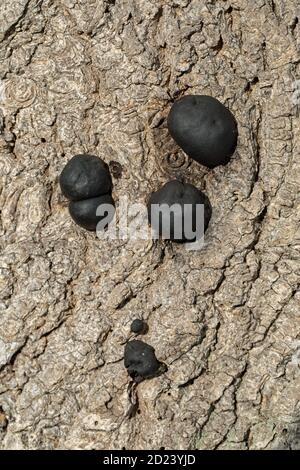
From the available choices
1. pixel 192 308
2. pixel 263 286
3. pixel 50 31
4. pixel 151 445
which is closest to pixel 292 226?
pixel 263 286

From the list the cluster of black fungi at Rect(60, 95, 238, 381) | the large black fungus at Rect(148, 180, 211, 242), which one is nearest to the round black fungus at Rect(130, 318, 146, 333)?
the cluster of black fungi at Rect(60, 95, 238, 381)

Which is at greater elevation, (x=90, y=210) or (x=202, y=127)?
(x=202, y=127)

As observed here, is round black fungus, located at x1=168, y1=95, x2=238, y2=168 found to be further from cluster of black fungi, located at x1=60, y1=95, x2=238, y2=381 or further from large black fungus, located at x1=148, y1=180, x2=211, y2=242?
large black fungus, located at x1=148, y1=180, x2=211, y2=242

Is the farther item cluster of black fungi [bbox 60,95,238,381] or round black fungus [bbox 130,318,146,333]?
round black fungus [bbox 130,318,146,333]

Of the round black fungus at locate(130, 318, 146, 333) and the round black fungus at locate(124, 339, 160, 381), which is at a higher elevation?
the round black fungus at locate(130, 318, 146, 333)

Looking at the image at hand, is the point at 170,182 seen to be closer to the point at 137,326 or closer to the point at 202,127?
the point at 202,127

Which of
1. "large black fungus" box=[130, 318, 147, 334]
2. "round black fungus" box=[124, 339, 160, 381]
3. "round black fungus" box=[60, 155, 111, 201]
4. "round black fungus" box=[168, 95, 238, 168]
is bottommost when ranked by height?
"round black fungus" box=[124, 339, 160, 381]

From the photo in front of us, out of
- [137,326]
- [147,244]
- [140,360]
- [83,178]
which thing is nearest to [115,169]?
[83,178]

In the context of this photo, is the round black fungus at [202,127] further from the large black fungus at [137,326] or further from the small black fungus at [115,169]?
the large black fungus at [137,326]
